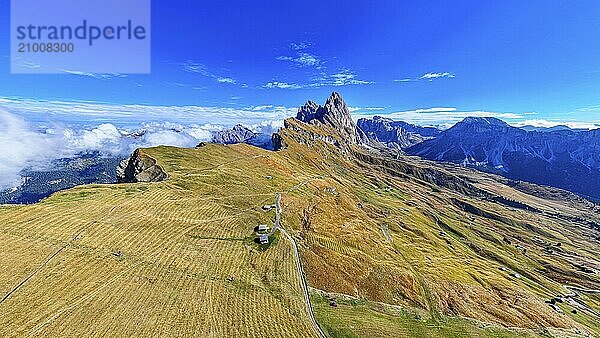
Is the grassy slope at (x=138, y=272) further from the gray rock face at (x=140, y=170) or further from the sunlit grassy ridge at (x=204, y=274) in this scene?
the gray rock face at (x=140, y=170)

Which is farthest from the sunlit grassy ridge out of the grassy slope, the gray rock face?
the gray rock face

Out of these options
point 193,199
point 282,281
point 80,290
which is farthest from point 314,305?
point 193,199

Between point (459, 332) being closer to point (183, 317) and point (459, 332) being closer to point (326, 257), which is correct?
point (326, 257)

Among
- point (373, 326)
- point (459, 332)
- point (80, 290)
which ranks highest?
point (80, 290)

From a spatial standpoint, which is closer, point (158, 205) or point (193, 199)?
point (158, 205)

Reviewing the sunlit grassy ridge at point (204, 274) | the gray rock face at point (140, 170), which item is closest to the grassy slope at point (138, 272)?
the sunlit grassy ridge at point (204, 274)

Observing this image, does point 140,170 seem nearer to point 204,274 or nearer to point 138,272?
point 138,272

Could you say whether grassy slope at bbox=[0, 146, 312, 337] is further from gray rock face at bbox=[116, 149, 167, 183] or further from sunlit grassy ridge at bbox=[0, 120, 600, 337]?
gray rock face at bbox=[116, 149, 167, 183]

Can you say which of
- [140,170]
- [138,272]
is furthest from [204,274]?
[140,170]
